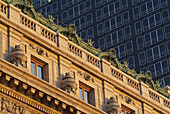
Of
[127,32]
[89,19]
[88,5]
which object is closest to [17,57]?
[127,32]

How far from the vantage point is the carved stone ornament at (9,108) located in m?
47.4

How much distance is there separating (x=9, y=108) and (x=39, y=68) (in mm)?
6613

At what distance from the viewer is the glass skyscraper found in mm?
113938

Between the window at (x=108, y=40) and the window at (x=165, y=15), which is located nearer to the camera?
the window at (x=165, y=15)

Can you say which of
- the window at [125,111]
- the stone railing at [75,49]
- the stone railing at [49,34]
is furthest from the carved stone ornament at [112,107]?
the stone railing at [49,34]

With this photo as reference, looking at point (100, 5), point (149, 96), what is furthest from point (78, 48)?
point (100, 5)

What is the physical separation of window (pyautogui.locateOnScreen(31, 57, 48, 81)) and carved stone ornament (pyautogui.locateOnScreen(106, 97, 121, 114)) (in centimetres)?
686

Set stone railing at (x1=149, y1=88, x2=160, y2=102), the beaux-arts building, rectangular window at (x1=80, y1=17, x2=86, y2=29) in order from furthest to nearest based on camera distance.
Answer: rectangular window at (x1=80, y1=17, x2=86, y2=29), stone railing at (x1=149, y1=88, x2=160, y2=102), the beaux-arts building

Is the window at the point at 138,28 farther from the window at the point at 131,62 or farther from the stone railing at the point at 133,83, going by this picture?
the stone railing at the point at 133,83

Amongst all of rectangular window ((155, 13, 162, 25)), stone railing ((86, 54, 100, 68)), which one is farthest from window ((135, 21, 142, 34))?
stone railing ((86, 54, 100, 68))

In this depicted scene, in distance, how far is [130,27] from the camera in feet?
394

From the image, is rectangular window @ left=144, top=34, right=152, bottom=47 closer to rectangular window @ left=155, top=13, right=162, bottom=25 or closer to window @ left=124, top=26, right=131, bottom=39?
rectangular window @ left=155, top=13, right=162, bottom=25

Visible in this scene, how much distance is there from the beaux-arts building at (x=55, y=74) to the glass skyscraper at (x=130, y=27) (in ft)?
162

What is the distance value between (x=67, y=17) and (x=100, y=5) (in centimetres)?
732
